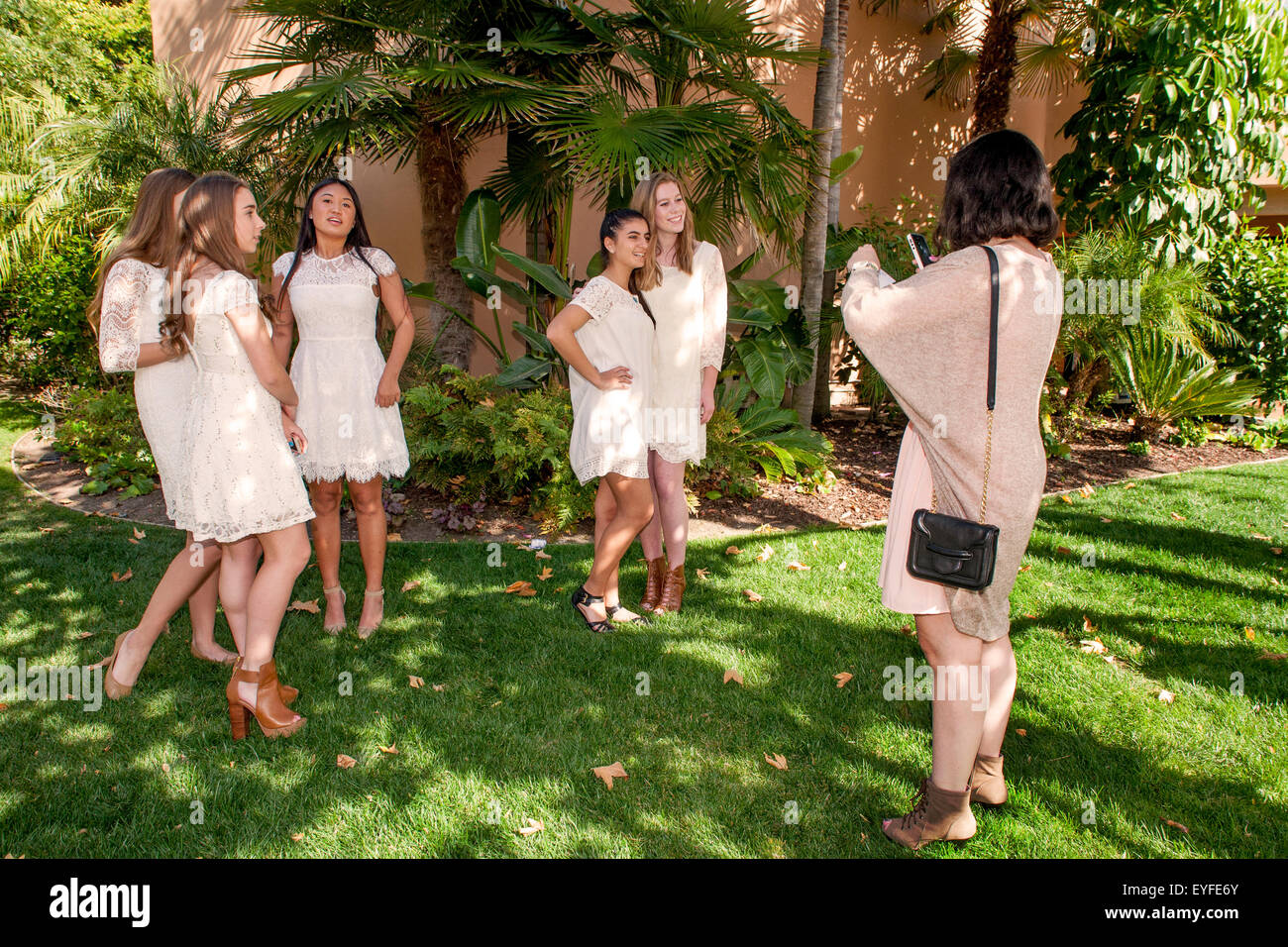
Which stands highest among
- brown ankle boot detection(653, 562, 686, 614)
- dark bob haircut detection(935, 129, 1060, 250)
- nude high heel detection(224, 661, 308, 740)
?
dark bob haircut detection(935, 129, 1060, 250)

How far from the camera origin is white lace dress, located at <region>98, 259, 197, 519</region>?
3.37 m

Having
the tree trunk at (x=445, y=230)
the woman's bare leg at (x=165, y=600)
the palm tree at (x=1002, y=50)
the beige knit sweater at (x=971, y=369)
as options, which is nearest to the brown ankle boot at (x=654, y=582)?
the woman's bare leg at (x=165, y=600)

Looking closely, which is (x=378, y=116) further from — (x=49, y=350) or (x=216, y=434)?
(x=49, y=350)

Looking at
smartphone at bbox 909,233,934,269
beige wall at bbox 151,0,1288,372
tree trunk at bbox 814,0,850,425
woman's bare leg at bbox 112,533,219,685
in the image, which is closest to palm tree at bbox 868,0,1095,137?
beige wall at bbox 151,0,1288,372

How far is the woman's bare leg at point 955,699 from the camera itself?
2584 millimetres

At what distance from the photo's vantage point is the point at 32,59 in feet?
49.8

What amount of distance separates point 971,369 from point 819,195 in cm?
557

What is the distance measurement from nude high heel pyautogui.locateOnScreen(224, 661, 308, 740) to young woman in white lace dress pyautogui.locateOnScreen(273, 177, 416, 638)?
35.6 inches

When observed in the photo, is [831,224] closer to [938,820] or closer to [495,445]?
[495,445]

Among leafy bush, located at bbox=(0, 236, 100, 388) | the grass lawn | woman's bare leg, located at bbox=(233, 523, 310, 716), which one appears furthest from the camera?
leafy bush, located at bbox=(0, 236, 100, 388)

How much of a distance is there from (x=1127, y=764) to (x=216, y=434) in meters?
3.60

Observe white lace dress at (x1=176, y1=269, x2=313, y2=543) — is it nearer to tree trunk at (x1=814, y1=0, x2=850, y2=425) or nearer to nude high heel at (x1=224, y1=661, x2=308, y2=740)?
nude high heel at (x1=224, y1=661, x2=308, y2=740)

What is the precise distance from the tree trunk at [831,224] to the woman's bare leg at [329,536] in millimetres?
4767

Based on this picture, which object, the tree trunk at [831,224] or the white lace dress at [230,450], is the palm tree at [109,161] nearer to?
the tree trunk at [831,224]
